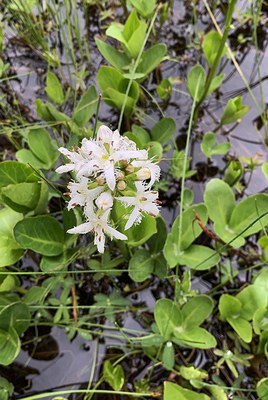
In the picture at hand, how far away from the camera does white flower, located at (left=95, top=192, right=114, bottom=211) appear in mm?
827

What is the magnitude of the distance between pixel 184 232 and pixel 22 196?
0.46 m

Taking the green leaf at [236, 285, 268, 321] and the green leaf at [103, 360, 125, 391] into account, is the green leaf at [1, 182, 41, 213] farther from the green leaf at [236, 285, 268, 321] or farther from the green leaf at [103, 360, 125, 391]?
the green leaf at [236, 285, 268, 321]

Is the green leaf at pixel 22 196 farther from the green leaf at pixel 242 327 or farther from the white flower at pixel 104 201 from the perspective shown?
the green leaf at pixel 242 327

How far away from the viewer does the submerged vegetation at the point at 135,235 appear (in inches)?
44.8

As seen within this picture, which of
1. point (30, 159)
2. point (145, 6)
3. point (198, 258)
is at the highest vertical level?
point (145, 6)

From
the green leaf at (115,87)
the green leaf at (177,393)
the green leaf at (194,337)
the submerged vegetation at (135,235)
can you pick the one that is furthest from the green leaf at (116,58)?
the green leaf at (177,393)

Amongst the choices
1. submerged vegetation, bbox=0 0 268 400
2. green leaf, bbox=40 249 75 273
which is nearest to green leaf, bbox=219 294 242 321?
submerged vegetation, bbox=0 0 268 400

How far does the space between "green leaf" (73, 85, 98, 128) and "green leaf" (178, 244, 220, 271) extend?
55cm

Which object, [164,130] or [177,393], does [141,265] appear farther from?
[164,130]

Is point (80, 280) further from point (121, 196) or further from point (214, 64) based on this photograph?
point (214, 64)

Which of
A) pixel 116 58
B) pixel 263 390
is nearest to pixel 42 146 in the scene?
pixel 116 58

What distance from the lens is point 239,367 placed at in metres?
1.34

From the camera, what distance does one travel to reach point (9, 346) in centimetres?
122

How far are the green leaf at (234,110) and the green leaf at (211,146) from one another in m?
0.09
